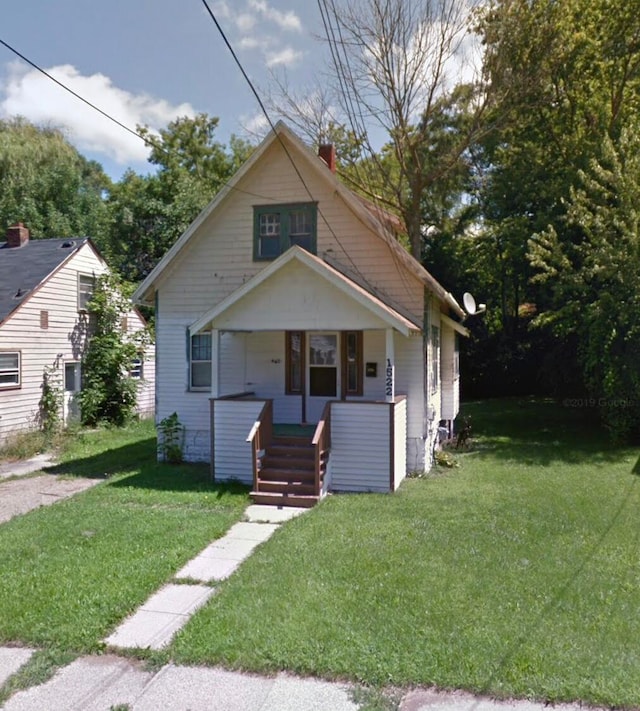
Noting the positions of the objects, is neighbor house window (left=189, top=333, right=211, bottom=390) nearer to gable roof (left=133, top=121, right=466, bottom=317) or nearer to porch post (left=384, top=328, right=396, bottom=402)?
gable roof (left=133, top=121, right=466, bottom=317)

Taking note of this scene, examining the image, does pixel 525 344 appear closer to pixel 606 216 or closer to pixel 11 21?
pixel 606 216

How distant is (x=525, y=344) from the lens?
1003 inches

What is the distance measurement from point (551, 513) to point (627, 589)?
266cm

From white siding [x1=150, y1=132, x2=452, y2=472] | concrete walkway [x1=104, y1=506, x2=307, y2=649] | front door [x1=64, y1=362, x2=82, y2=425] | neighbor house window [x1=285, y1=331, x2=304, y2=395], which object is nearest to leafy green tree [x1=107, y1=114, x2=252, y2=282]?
front door [x1=64, y1=362, x2=82, y2=425]

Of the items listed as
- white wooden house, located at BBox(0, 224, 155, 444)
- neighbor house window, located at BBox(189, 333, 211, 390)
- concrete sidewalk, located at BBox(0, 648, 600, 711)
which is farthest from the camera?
white wooden house, located at BBox(0, 224, 155, 444)

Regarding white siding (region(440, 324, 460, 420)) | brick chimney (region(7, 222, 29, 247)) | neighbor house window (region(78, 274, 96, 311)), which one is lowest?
white siding (region(440, 324, 460, 420))

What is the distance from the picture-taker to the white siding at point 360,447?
955cm

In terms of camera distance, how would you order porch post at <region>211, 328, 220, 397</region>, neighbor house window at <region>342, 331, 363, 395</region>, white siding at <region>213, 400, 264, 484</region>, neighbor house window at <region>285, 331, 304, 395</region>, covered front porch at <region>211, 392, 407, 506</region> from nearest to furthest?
covered front porch at <region>211, 392, 407, 506</region>
white siding at <region>213, 400, 264, 484</region>
porch post at <region>211, 328, 220, 397</region>
neighbor house window at <region>342, 331, 363, 395</region>
neighbor house window at <region>285, 331, 304, 395</region>

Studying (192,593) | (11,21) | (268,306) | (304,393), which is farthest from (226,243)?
(192,593)

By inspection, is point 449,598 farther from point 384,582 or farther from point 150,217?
point 150,217

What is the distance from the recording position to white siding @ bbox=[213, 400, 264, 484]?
1018cm

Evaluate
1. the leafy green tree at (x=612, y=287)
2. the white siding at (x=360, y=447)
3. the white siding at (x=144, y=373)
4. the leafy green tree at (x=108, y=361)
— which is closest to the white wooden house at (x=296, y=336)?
the white siding at (x=360, y=447)

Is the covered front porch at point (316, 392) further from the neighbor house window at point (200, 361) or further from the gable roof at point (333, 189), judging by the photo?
the neighbor house window at point (200, 361)

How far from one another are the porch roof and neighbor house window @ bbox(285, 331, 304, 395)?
1452mm
